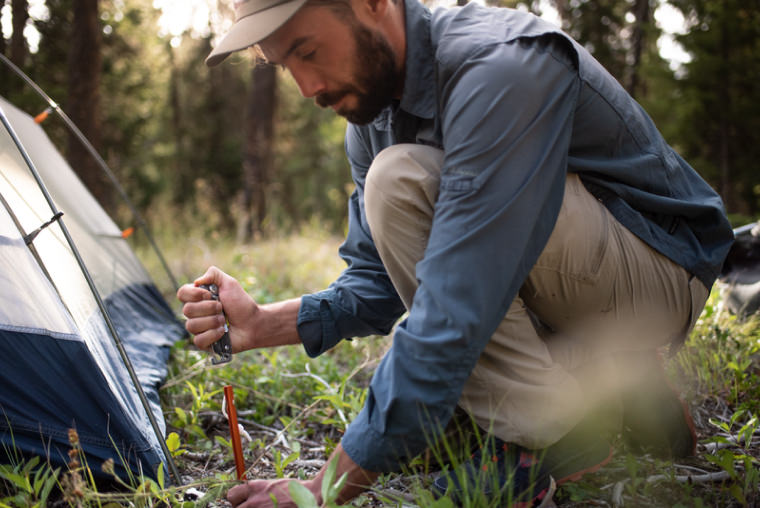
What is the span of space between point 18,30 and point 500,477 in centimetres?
628

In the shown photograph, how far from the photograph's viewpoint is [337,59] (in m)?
1.39

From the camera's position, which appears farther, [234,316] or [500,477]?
[234,316]

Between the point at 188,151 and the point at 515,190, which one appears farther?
the point at 188,151

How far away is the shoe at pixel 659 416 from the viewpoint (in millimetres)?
1637

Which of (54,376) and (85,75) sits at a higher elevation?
(85,75)

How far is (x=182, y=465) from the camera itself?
1.80 metres

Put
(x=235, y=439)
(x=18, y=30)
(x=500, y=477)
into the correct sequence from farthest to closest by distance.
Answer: (x=18, y=30)
(x=235, y=439)
(x=500, y=477)

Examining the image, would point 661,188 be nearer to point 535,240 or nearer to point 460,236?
point 535,240

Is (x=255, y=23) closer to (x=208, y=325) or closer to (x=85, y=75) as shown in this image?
(x=208, y=325)

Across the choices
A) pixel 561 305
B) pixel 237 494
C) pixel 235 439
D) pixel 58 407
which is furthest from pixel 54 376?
pixel 561 305

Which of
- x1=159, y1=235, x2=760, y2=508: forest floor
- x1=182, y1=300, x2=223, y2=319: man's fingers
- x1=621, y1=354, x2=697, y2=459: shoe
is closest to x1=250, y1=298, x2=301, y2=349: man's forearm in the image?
x1=182, y1=300, x2=223, y2=319: man's fingers

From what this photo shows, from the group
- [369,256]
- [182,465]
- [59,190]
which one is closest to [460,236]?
[369,256]

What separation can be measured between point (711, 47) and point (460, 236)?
778cm

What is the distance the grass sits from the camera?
4.73 feet
